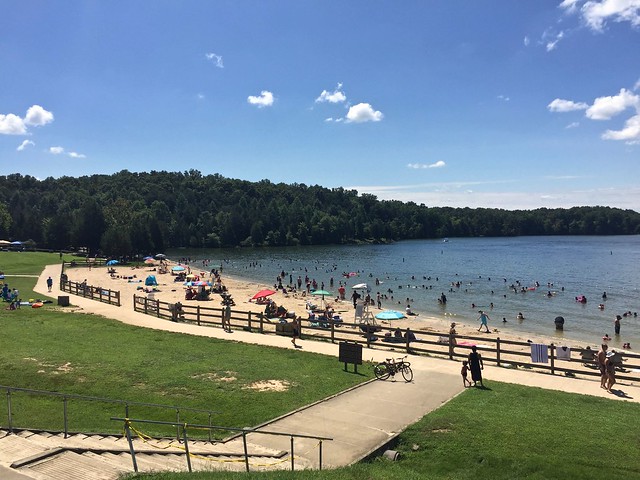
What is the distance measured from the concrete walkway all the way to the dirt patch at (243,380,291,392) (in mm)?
1805

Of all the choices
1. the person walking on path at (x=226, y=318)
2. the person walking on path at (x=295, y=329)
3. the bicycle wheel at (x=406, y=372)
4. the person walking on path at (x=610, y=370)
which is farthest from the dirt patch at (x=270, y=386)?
the person walking on path at (x=610, y=370)

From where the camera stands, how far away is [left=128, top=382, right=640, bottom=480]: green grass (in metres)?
8.73

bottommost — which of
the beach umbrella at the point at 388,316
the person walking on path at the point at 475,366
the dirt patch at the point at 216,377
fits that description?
the beach umbrella at the point at 388,316

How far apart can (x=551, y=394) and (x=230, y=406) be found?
9.34m

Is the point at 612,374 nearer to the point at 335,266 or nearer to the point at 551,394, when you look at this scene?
the point at 551,394

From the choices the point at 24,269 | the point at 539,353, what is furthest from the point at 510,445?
the point at 24,269

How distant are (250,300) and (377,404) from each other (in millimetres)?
26707

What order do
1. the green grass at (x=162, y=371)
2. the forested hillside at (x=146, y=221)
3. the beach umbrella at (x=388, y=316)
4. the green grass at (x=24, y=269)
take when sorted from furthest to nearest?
the forested hillside at (x=146, y=221), the green grass at (x=24, y=269), the beach umbrella at (x=388, y=316), the green grass at (x=162, y=371)

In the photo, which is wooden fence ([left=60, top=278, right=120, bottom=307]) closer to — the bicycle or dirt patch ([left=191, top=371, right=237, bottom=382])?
dirt patch ([left=191, top=371, right=237, bottom=382])

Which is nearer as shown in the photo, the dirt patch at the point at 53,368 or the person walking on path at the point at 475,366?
the person walking on path at the point at 475,366

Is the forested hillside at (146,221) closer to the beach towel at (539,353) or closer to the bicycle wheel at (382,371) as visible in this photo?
the bicycle wheel at (382,371)

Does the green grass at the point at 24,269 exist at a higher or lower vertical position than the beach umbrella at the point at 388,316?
higher

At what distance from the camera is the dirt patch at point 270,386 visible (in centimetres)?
1405

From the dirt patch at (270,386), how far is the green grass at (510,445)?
455 cm
